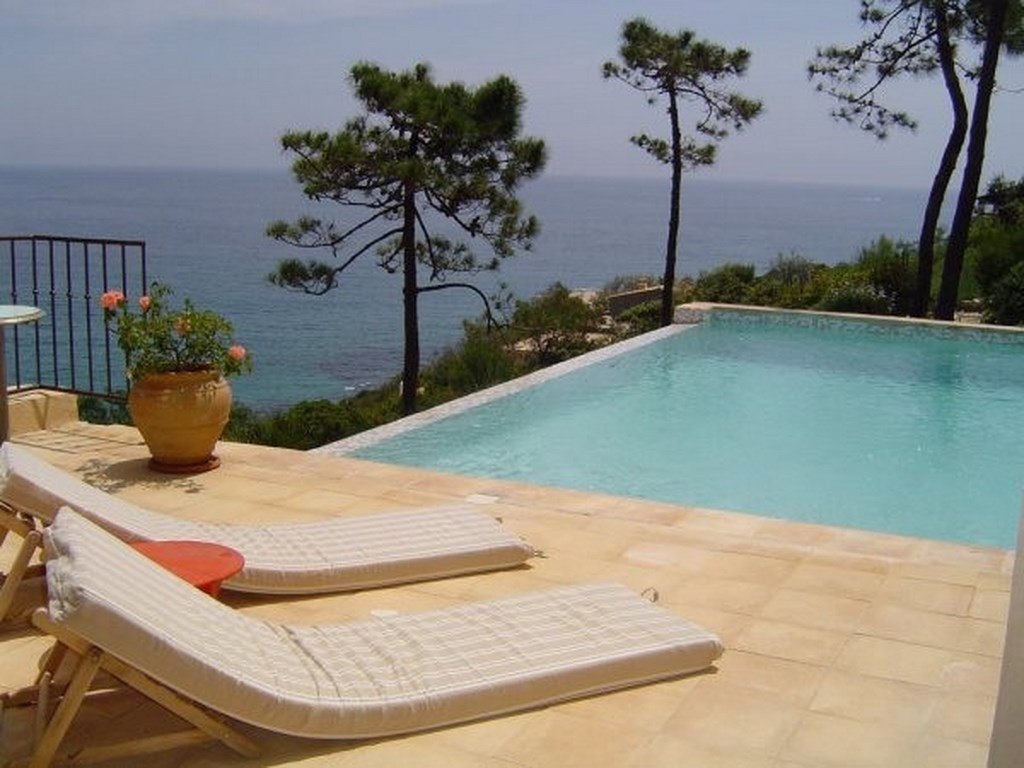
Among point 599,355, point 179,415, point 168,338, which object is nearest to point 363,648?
point 179,415

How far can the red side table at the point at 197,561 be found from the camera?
3230 millimetres

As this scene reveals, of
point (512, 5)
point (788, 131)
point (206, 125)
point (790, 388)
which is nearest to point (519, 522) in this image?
point (790, 388)

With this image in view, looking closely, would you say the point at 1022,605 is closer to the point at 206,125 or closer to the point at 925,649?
the point at 925,649

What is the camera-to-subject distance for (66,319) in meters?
31.0

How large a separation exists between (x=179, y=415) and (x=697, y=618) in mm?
2848

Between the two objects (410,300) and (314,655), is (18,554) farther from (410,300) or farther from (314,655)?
(410,300)

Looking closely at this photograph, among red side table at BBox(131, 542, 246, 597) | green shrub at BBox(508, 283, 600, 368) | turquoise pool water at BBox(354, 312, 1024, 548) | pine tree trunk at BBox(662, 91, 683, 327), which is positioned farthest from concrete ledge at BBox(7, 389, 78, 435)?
pine tree trunk at BBox(662, 91, 683, 327)

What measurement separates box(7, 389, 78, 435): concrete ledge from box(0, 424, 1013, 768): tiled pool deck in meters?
0.35

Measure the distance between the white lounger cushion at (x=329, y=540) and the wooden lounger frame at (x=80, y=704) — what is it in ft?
2.44

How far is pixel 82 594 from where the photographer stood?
7.92ft

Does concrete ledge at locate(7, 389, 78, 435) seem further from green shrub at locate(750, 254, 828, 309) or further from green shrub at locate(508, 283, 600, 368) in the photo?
green shrub at locate(750, 254, 828, 309)

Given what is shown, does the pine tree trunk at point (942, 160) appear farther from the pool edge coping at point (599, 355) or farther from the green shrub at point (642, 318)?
the green shrub at point (642, 318)

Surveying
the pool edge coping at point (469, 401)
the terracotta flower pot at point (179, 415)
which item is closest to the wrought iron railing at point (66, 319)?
the terracotta flower pot at point (179, 415)

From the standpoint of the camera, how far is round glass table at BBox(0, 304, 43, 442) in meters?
5.21
